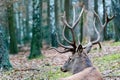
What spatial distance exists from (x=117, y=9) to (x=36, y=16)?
402cm

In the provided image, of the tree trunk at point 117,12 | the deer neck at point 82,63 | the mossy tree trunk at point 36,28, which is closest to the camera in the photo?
the deer neck at point 82,63

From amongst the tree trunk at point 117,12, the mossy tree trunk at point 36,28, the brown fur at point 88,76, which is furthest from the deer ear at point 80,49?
the tree trunk at point 117,12

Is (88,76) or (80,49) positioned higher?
(80,49)

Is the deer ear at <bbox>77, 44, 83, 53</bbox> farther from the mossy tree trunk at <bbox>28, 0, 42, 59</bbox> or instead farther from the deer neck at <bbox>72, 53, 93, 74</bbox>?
the mossy tree trunk at <bbox>28, 0, 42, 59</bbox>

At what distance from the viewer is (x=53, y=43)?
82.5 feet

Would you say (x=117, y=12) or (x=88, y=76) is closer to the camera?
(x=88, y=76)

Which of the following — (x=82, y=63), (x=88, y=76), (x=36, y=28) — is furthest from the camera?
(x=36, y=28)

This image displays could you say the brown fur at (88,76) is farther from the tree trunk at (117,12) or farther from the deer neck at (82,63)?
the tree trunk at (117,12)

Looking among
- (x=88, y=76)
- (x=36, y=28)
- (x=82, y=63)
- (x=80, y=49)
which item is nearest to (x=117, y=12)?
(x=36, y=28)

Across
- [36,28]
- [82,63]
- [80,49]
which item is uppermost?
[80,49]

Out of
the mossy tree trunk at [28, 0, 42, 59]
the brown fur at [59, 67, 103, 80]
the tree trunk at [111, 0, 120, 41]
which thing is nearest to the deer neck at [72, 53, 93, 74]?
the brown fur at [59, 67, 103, 80]

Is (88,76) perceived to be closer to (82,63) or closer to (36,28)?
(82,63)

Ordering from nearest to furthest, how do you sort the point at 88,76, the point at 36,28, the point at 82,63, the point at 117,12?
the point at 88,76
the point at 82,63
the point at 36,28
the point at 117,12

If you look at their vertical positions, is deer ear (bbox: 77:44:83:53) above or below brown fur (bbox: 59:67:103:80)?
Answer: above
